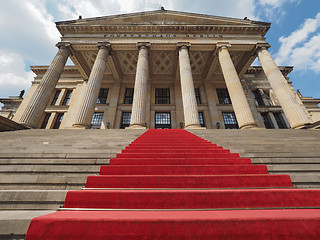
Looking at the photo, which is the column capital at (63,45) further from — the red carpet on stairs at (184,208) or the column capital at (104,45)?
the red carpet on stairs at (184,208)

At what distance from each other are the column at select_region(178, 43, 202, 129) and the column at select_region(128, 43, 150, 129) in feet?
11.0

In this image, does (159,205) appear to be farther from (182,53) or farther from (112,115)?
(112,115)

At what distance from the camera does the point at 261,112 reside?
1756cm

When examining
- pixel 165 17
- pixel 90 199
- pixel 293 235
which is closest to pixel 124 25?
pixel 165 17

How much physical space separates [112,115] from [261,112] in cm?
1995

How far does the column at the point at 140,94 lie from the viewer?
9844 mm

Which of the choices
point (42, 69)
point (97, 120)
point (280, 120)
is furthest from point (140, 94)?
point (42, 69)

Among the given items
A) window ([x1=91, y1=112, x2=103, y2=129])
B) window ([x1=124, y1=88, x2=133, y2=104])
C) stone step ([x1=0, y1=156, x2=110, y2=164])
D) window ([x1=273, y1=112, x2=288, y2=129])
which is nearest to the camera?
stone step ([x1=0, y1=156, x2=110, y2=164])

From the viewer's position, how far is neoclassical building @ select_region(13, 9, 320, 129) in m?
10.6

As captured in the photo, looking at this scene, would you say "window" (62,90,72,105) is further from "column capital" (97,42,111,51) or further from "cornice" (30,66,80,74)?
"column capital" (97,42,111,51)

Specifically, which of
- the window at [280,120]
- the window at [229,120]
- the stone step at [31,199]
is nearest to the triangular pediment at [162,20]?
the window at [229,120]

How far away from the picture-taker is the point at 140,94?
429 inches

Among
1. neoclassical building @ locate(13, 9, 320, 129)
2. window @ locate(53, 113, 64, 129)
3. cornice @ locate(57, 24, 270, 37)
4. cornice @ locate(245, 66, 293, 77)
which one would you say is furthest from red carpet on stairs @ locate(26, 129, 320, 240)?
cornice @ locate(245, 66, 293, 77)

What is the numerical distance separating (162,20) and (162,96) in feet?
29.7
